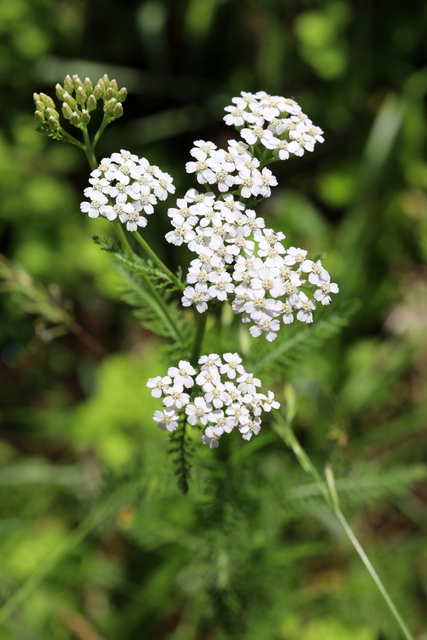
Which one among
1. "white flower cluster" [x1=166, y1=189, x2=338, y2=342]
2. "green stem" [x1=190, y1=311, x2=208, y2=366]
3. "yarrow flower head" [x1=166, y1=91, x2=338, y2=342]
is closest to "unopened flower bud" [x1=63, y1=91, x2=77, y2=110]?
"yarrow flower head" [x1=166, y1=91, x2=338, y2=342]

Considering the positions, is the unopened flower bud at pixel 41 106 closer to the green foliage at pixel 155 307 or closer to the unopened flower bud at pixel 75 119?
the unopened flower bud at pixel 75 119

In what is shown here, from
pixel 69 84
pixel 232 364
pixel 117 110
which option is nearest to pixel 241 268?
pixel 232 364

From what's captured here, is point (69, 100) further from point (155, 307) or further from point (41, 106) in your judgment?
point (155, 307)

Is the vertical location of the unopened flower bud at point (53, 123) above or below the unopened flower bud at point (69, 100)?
below

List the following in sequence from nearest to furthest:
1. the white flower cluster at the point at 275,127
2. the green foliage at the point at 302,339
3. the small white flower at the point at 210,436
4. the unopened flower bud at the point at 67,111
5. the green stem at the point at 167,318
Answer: the small white flower at the point at 210,436 < the unopened flower bud at the point at 67,111 < the white flower cluster at the point at 275,127 < the green stem at the point at 167,318 < the green foliage at the point at 302,339

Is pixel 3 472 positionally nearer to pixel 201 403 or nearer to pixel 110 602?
pixel 110 602

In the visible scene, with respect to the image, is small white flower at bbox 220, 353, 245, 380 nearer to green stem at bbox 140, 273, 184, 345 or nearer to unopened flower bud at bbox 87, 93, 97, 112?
green stem at bbox 140, 273, 184, 345

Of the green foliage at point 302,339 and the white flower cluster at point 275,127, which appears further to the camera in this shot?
the green foliage at point 302,339

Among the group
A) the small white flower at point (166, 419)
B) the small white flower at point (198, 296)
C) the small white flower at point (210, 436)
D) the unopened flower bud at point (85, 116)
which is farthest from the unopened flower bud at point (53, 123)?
the small white flower at point (210, 436)
